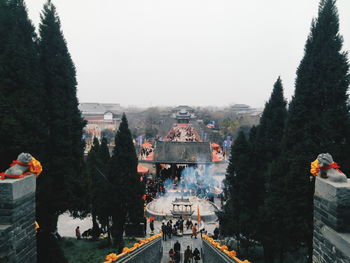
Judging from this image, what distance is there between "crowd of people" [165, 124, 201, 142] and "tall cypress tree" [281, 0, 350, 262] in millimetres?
30827

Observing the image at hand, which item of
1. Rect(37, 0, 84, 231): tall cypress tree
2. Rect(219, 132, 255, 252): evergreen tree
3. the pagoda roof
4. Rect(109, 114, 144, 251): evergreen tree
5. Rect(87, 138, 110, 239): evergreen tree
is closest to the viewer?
Rect(37, 0, 84, 231): tall cypress tree

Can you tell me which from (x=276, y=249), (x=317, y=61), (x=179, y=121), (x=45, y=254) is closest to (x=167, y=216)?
(x=276, y=249)

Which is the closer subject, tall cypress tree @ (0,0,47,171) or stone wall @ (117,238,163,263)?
stone wall @ (117,238,163,263)

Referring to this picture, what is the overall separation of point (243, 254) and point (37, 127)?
11097 millimetres

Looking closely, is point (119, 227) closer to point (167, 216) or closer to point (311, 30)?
point (167, 216)

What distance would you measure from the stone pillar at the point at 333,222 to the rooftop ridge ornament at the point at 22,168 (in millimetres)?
4620

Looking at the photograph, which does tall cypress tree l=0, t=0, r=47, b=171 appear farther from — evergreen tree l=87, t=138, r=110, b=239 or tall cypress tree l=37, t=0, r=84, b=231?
evergreen tree l=87, t=138, r=110, b=239

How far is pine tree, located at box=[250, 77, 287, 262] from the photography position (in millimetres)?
11194

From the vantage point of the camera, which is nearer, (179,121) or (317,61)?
(317,61)

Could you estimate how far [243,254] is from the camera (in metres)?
13.6

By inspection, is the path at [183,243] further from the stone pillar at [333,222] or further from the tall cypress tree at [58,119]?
the stone pillar at [333,222]

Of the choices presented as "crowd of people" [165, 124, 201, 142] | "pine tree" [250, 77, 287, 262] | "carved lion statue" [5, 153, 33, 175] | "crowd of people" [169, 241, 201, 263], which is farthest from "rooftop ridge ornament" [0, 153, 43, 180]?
"crowd of people" [165, 124, 201, 142]

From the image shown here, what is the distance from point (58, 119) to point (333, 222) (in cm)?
950

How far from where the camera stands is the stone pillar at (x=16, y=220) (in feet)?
12.7
